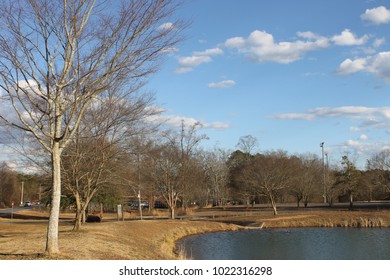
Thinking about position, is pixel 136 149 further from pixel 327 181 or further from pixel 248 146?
pixel 248 146

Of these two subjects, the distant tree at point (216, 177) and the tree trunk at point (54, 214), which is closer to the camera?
the tree trunk at point (54, 214)

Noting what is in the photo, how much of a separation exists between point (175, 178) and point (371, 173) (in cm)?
2958

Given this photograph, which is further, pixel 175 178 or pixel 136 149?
pixel 175 178

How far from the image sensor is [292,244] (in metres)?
30.5

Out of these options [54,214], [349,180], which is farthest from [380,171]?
[54,214]

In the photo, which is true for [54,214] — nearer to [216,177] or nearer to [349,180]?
[349,180]

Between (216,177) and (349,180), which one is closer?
(349,180)

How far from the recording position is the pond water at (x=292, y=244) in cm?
2517

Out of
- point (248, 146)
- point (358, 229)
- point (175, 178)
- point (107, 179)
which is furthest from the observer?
point (248, 146)

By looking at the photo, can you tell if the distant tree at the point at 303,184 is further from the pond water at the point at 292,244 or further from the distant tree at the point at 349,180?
the pond water at the point at 292,244

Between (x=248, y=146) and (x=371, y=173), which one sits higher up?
(x=248, y=146)

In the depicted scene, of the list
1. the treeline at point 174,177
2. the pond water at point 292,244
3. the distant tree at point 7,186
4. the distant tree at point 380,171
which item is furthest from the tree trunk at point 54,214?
the distant tree at point 7,186

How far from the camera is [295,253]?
87.1 ft

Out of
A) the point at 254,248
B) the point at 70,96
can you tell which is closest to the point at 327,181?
the point at 254,248
